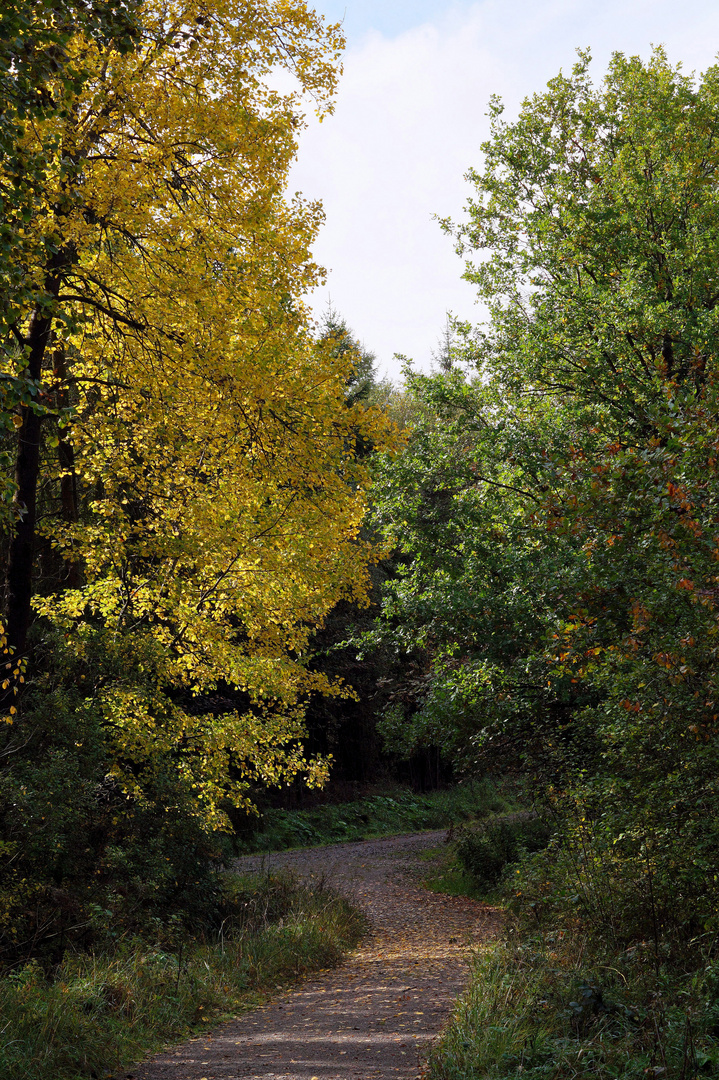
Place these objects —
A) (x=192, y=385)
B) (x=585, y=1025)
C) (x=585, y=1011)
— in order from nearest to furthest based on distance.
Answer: (x=585, y=1025) → (x=585, y=1011) → (x=192, y=385)

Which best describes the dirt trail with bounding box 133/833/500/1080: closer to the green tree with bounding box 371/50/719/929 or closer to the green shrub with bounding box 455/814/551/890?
the green shrub with bounding box 455/814/551/890

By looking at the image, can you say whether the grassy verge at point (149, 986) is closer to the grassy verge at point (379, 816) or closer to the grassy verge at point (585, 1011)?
the grassy verge at point (585, 1011)

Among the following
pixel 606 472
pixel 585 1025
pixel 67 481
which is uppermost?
pixel 67 481

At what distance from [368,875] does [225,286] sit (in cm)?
1256

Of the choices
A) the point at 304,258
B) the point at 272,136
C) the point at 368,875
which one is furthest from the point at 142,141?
the point at 368,875

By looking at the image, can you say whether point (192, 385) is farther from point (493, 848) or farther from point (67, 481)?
point (493, 848)

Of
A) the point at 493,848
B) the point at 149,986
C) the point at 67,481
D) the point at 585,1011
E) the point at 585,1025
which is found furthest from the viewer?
the point at 493,848

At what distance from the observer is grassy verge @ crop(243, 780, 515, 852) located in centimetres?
2153

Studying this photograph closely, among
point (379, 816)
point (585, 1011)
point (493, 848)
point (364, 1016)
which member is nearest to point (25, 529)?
point (364, 1016)

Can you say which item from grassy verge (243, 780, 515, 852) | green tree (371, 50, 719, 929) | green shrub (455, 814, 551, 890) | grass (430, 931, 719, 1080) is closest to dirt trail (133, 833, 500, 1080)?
grass (430, 931, 719, 1080)

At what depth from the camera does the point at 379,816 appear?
25.6 metres

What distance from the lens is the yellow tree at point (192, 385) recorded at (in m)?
7.77

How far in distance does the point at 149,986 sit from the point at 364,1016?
72.0 inches

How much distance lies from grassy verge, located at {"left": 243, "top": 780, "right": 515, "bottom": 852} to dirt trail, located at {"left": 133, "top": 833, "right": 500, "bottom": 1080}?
7.95 m
